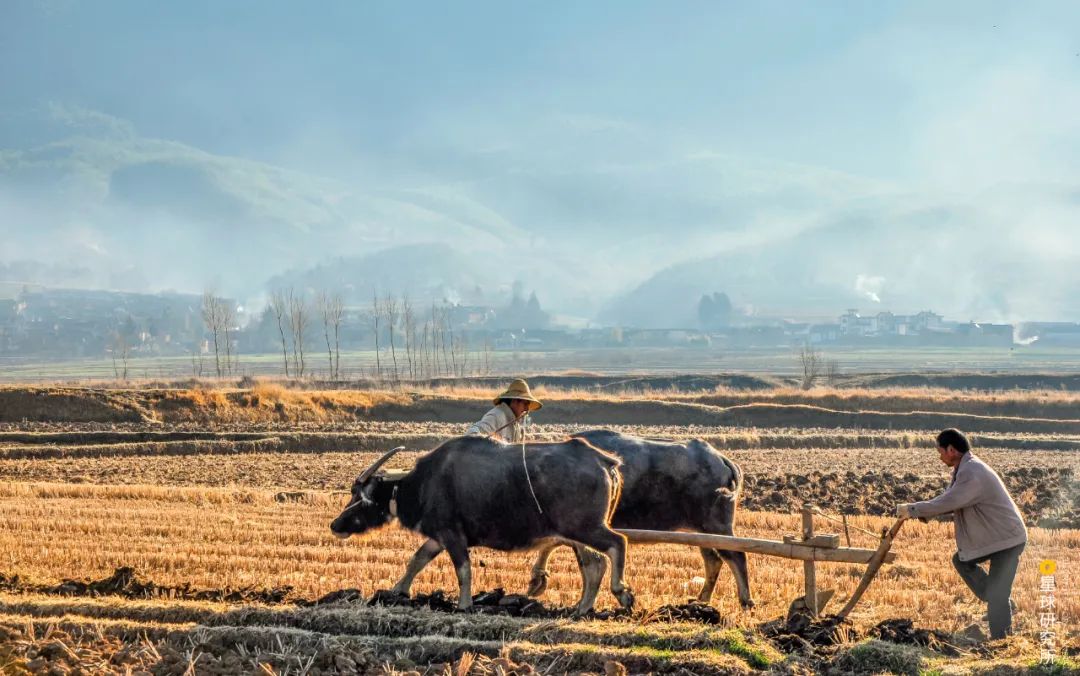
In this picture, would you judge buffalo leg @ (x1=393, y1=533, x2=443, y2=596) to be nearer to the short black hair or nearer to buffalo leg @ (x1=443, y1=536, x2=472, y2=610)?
buffalo leg @ (x1=443, y1=536, x2=472, y2=610)

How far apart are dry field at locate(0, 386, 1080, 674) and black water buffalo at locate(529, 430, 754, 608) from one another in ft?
2.83

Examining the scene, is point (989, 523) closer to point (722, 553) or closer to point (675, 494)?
point (722, 553)

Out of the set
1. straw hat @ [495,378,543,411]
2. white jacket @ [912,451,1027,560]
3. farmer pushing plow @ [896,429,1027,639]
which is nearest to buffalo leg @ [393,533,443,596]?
straw hat @ [495,378,543,411]

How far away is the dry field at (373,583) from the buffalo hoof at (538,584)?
16 cm

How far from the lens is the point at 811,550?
10891mm

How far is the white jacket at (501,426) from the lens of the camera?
12742 millimetres

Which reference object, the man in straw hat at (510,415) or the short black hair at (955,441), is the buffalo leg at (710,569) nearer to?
the man in straw hat at (510,415)

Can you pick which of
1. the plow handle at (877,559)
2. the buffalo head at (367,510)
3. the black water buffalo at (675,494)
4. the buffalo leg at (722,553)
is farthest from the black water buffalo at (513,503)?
the plow handle at (877,559)

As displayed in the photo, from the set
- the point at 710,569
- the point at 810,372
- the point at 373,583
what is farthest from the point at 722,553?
the point at 810,372

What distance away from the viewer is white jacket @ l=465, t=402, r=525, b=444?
1274 cm

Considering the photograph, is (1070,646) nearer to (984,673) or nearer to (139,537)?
(984,673)

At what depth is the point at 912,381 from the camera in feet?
286

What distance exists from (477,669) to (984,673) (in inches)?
168

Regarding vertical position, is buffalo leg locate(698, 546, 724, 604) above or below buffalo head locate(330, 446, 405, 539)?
below
